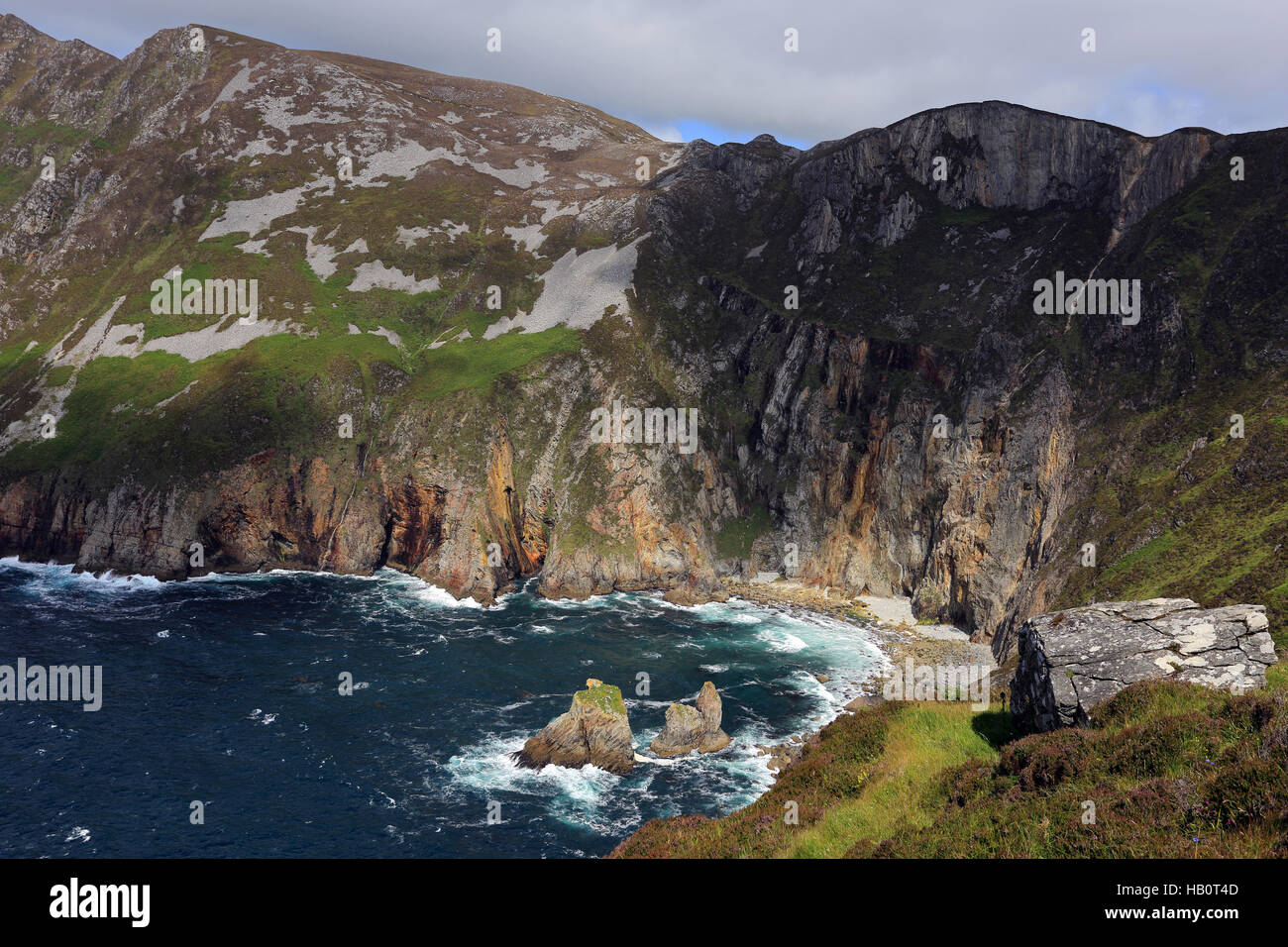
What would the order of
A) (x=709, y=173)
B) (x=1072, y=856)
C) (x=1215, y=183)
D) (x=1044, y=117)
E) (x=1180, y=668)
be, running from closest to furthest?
(x=1072, y=856)
(x=1180, y=668)
(x=1215, y=183)
(x=1044, y=117)
(x=709, y=173)

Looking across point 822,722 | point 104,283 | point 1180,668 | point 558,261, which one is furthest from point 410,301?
point 1180,668

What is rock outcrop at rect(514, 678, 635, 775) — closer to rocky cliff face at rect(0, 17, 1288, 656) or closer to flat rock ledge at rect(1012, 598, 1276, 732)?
flat rock ledge at rect(1012, 598, 1276, 732)

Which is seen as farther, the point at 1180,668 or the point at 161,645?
the point at 161,645

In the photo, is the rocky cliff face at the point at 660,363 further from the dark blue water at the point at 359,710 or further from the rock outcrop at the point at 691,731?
the rock outcrop at the point at 691,731

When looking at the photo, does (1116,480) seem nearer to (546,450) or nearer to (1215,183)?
(1215,183)

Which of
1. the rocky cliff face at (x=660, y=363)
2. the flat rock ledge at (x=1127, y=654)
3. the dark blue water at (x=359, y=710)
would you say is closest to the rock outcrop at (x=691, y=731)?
the dark blue water at (x=359, y=710)
